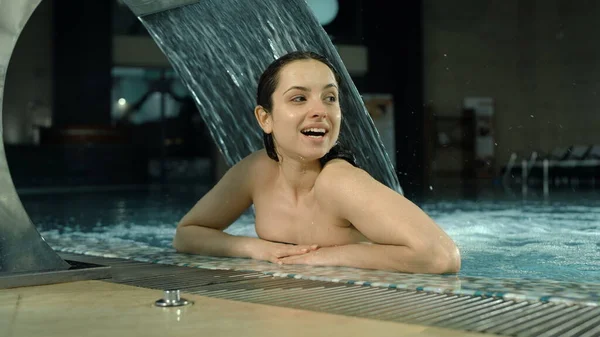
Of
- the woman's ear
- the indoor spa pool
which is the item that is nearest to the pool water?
the indoor spa pool

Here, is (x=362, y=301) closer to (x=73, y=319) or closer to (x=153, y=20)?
(x=73, y=319)

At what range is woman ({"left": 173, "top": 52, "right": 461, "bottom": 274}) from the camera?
90.6 inches

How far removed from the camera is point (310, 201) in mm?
2652

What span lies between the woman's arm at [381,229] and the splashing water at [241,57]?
0.76 meters

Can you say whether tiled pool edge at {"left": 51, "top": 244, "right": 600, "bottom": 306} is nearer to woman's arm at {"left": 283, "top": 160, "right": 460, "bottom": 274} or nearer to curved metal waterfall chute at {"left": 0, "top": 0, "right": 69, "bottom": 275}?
woman's arm at {"left": 283, "top": 160, "right": 460, "bottom": 274}

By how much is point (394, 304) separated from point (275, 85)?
112 centimetres

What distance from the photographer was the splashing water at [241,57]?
321cm

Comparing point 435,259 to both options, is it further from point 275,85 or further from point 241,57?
point 241,57

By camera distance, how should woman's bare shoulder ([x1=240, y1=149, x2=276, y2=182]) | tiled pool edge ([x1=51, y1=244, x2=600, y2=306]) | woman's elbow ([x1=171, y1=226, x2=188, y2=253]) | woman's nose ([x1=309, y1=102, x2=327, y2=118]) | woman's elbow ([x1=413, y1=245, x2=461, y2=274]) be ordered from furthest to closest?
woman's elbow ([x1=171, y1=226, x2=188, y2=253]) → woman's bare shoulder ([x1=240, y1=149, x2=276, y2=182]) → woman's nose ([x1=309, y1=102, x2=327, y2=118]) → woman's elbow ([x1=413, y1=245, x2=461, y2=274]) → tiled pool edge ([x1=51, y1=244, x2=600, y2=306])

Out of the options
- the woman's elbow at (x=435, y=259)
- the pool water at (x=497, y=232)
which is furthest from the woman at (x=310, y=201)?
the pool water at (x=497, y=232)

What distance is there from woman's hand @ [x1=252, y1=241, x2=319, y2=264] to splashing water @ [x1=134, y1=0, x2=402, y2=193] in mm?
835

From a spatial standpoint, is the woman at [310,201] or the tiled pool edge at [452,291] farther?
the woman at [310,201]

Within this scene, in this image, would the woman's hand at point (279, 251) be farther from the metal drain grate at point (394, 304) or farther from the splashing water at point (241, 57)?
the splashing water at point (241, 57)

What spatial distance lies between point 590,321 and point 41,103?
15.8m
